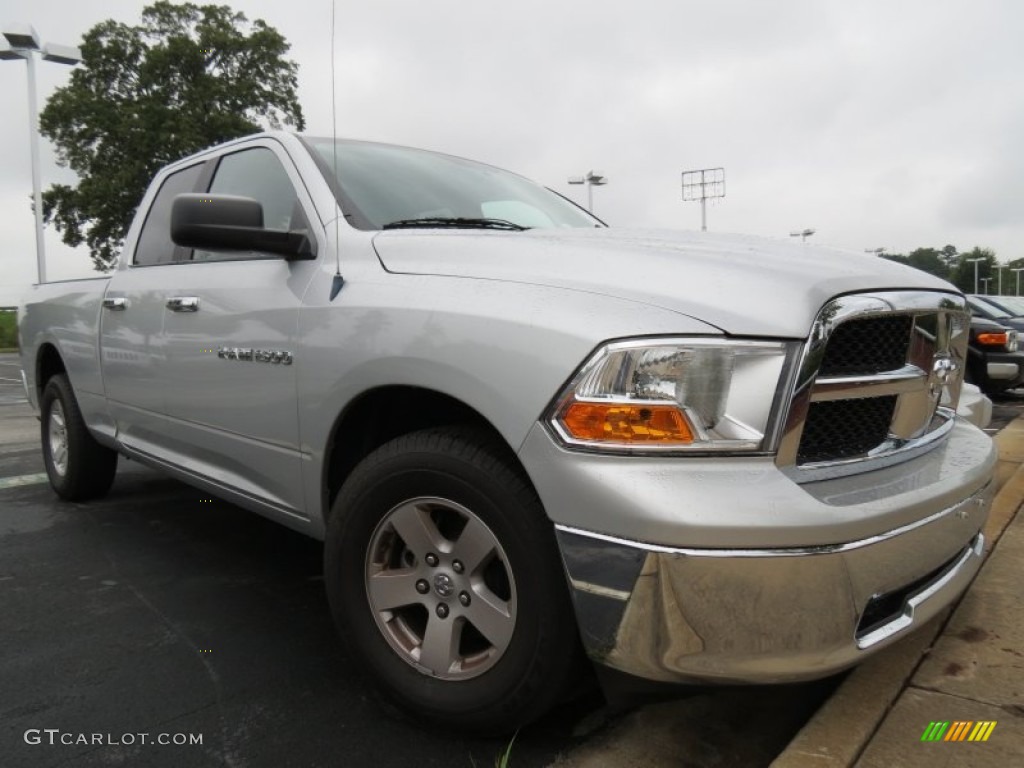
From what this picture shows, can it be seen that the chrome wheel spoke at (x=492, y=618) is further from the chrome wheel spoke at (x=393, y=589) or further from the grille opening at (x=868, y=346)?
the grille opening at (x=868, y=346)

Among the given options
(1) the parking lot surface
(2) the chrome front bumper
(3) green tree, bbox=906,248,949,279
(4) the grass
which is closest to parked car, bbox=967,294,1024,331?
(3) green tree, bbox=906,248,949,279

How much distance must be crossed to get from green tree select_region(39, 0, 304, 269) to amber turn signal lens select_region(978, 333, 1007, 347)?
27981 millimetres

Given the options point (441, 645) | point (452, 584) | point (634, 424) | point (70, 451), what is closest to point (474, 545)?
point (452, 584)

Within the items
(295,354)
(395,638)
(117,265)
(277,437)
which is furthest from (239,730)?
(117,265)

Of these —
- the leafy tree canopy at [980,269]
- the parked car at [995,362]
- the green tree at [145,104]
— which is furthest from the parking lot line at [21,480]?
the leafy tree canopy at [980,269]

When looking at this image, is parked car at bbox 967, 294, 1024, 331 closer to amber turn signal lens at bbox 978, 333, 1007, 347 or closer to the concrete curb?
amber turn signal lens at bbox 978, 333, 1007, 347

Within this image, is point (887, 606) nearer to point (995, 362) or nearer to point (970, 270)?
point (995, 362)

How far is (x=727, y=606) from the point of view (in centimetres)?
152

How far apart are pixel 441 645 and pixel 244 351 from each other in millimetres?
1248

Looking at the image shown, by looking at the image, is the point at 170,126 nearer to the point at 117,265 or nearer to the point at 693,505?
the point at 117,265

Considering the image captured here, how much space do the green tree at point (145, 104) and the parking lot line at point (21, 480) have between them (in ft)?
86.7

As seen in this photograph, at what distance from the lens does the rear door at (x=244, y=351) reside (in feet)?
8.09

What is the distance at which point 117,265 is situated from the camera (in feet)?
13.0

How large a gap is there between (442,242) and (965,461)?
1538 millimetres
